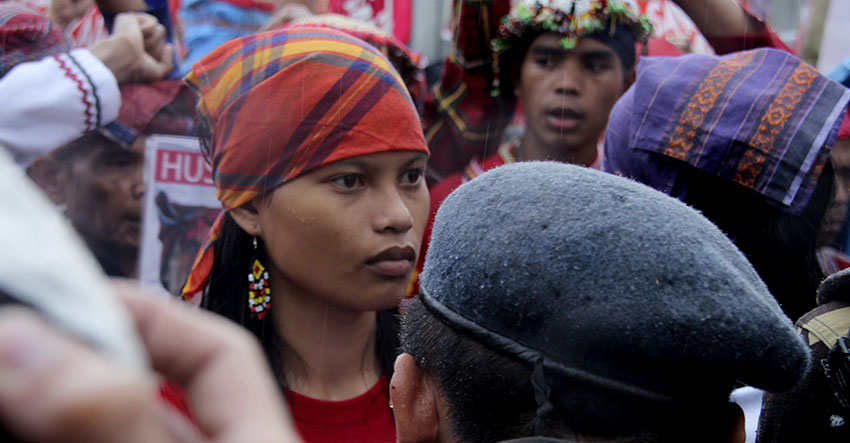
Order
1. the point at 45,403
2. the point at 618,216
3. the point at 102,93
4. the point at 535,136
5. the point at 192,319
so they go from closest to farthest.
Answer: the point at 45,403
the point at 192,319
the point at 618,216
the point at 102,93
the point at 535,136

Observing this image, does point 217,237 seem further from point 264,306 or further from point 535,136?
point 535,136

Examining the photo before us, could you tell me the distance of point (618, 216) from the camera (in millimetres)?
1129

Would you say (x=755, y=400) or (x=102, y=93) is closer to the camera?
(x=755, y=400)

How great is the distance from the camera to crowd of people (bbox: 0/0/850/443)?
2.01 ft

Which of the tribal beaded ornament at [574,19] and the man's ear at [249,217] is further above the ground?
the tribal beaded ornament at [574,19]

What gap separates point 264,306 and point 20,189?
184 centimetres

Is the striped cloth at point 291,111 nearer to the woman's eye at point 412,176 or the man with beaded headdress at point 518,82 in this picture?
the woman's eye at point 412,176

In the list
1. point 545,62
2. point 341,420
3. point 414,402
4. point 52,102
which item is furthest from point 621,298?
point 545,62

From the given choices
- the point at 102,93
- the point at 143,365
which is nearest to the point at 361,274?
the point at 102,93

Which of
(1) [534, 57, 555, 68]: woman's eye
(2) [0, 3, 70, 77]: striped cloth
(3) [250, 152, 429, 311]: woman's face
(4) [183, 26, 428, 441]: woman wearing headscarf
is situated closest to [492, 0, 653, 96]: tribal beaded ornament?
(1) [534, 57, 555, 68]: woman's eye

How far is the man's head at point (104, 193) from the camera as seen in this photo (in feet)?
9.41

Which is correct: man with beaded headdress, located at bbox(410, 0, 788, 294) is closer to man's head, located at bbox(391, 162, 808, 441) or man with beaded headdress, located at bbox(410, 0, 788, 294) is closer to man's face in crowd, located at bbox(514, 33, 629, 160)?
man's face in crowd, located at bbox(514, 33, 629, 160)

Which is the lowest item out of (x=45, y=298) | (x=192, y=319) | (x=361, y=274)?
(x=361, y=274)

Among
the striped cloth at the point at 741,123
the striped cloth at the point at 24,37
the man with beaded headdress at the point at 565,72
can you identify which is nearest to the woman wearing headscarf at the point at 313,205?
the striped cloth at the point at 741,123
